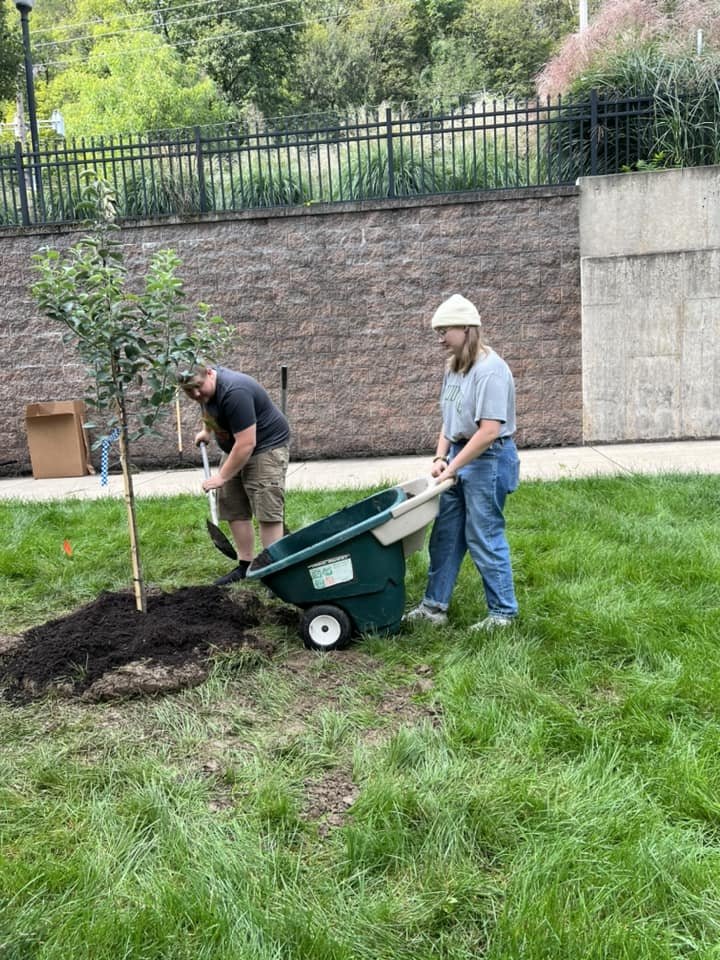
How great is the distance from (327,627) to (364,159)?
22.9ft

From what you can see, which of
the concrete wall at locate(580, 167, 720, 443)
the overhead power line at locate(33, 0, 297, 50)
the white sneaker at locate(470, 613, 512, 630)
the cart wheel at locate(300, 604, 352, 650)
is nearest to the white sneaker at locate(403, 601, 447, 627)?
the white sneaker at locate(470, 613, 512, 630)

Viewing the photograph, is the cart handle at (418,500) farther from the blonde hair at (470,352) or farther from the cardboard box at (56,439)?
the cardboard box at (56,439)

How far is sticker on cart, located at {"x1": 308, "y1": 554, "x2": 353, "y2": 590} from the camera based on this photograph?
3949mm

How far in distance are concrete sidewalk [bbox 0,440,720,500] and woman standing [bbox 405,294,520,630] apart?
128 inches

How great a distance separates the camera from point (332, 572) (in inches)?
156

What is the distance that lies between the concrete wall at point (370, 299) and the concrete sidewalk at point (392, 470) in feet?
1.45

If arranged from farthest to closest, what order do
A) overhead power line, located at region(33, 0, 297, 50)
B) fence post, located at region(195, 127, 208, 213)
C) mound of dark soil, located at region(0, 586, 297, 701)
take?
overhead power line, located at region(33, 0, 297, 50) < fence post, located at region(195, 127, 208, 213) < mound of dark soil, located at region(0, 586, 297, 701)

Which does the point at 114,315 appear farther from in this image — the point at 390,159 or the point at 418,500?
the point at 390,159

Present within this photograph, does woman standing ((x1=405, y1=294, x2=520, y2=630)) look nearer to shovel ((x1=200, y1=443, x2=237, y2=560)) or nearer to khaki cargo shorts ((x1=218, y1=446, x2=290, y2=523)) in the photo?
khaki cargo shorts ((x1=218, y1=446, x2=290, y2=523))

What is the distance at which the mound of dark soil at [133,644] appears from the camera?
3674mm

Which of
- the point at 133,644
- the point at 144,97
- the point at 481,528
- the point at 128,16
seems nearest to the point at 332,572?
the point at 481,528

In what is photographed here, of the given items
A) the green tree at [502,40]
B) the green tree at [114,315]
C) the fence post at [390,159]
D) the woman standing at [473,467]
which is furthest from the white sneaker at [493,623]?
the green tree at [502,40]

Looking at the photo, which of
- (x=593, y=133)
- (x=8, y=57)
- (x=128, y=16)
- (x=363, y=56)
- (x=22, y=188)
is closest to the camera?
(x=593, y=133)

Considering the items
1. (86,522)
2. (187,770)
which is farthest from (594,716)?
A: (86,522)
